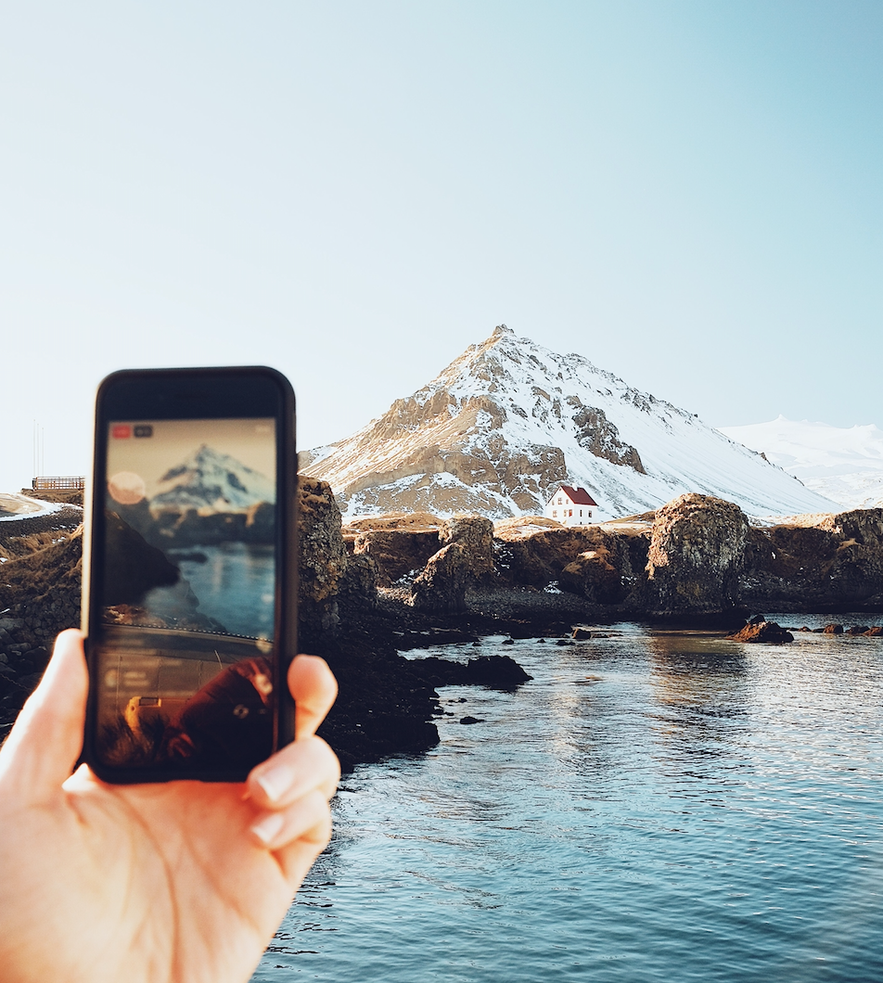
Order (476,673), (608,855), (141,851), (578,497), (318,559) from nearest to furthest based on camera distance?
(141,851), (608,855), (318,559), (476,673), (578,497)

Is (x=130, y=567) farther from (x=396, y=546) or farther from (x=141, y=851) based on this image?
(x=396, y=546)

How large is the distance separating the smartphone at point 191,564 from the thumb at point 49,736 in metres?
0.24

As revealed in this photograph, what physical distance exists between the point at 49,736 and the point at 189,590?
80 cm

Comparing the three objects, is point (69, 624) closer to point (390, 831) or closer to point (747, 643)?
point (390, 831)

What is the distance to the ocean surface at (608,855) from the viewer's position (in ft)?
54.9

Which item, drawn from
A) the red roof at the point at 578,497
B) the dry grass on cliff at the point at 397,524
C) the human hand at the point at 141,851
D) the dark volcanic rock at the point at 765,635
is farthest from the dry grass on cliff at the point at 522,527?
the human hand at the point at 141,851

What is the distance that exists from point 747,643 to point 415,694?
39.1 metres

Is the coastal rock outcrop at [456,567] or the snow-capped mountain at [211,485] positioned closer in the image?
the snow-capped mountain at [211,485]

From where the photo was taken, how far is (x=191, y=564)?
10.6ft

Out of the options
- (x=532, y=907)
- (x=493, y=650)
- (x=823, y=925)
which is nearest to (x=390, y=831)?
(x=532, y=907)

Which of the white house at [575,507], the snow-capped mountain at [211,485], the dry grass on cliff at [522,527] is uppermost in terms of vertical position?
the white house at [575,507]

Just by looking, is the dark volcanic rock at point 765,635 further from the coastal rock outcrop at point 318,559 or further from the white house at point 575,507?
the white house at point 575,507

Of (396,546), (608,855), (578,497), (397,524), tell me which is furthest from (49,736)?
(578,497)

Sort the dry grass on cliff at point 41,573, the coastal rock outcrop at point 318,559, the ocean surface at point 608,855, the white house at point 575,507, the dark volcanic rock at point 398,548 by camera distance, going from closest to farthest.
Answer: the ocean surface at point 608,855 → the dry grass on cliff at point 41,573 → the coastal rock outcrop at point 318,559 → the dark volcanic rock at point 398,548 → the white house at point 575,507
